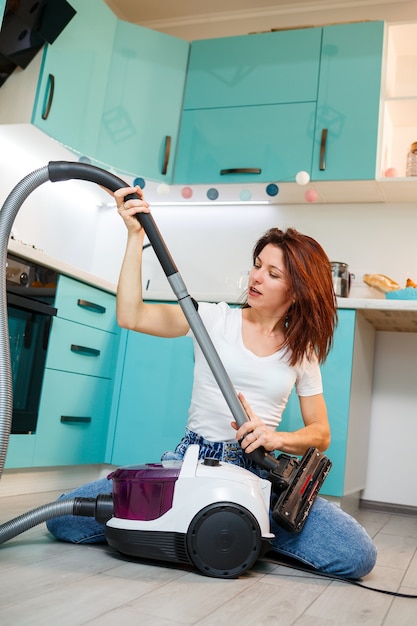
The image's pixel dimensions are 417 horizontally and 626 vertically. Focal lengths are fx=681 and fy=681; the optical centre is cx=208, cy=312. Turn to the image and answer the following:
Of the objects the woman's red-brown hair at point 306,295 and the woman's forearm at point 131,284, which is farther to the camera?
the woman's red-brown hair at point 306,295

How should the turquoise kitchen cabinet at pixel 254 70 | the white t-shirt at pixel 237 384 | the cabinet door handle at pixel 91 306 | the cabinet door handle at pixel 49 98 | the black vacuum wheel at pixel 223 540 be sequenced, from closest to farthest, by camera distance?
1. the black vacuum wheel at pixel 223 540
2. the white t-shirt at pixel 237 384
3. the cabinet door handle at pixel 91 306
4. the cabinet door handle at pixel 49 98
5. the turquoise kitchen cabinet at pixel 254 70

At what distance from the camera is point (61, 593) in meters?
1.16

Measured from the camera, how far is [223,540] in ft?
4.42

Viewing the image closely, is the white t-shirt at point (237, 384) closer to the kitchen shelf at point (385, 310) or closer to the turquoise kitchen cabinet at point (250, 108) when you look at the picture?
the kitchen shelf at point (385, 310)

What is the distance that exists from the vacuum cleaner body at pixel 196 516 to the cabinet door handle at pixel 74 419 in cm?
120

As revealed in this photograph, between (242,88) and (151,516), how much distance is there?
2.37 metres

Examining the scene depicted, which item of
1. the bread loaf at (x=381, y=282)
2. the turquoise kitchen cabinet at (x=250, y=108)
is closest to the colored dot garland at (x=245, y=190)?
the turquoise kitchen cabinet at (x=250, y=108)

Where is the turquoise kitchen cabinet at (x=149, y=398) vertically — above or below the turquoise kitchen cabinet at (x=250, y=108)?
below

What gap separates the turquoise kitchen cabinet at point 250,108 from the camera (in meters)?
3.09

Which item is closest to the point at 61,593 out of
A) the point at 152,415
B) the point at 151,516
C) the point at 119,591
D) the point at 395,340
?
the point at 119,591

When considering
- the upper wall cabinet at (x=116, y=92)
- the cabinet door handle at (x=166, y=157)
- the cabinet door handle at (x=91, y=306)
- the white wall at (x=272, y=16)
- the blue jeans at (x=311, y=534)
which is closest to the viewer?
the blue jeans at (x=311, y=534)

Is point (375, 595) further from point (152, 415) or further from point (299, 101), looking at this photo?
point (299, 101)

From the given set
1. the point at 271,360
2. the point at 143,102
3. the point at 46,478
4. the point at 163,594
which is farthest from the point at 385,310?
the point at 163,594

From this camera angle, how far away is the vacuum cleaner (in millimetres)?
1339
